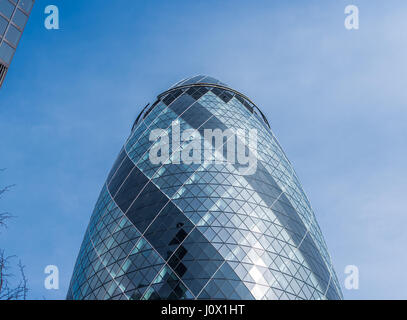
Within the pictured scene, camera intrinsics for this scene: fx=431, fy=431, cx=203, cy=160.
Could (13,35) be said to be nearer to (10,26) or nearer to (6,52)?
(10,26)

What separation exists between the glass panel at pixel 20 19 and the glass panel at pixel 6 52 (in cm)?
165

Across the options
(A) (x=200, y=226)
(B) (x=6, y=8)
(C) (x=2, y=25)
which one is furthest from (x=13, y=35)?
(A) (x=200, y=226)

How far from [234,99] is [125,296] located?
28.0 meters

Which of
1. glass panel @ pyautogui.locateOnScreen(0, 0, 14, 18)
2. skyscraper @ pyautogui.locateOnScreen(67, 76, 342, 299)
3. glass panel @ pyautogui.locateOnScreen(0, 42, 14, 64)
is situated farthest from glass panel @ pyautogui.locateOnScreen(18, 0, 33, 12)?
skyscraper @ pyautogui.locateOnScreen(67, 76, 342, 299)

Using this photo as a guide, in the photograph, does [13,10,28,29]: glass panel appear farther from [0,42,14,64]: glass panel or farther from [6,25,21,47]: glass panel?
[0,42,14,64]: glass panel

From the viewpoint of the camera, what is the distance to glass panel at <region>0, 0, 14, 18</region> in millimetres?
23344

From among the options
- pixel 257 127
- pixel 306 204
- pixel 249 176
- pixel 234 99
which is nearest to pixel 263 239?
pixel 249 176

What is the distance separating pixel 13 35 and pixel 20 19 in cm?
124

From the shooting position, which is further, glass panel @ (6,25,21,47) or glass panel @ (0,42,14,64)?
glass panel @ (6,25,21,47)

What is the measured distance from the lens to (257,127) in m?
49.2

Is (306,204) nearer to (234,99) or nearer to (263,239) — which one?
(263,239)

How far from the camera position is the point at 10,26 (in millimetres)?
24047
